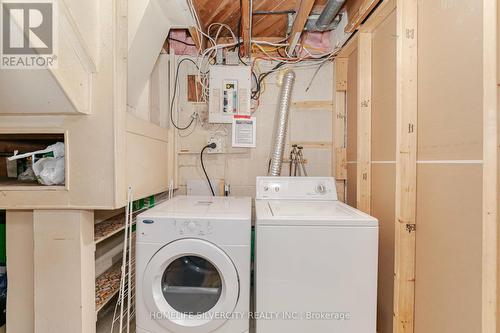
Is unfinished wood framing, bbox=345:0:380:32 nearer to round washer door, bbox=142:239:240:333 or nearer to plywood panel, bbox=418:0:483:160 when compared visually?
plywood panel, bbox=418:0:483:160

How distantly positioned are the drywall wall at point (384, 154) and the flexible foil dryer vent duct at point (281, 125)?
756mm

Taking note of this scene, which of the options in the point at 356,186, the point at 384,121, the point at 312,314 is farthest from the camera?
the point at 356,186

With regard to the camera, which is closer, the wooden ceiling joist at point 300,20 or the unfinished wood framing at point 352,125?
the wooden ceiling joist at point 300,20

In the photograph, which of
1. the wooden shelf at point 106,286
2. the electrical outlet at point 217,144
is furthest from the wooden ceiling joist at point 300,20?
the wooden shelf at point 106,286

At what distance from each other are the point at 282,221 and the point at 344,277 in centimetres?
44

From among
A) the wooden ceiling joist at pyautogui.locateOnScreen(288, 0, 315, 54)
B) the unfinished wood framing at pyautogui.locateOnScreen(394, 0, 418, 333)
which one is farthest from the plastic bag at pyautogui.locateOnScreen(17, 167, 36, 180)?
the unfinished wood framing at pyautogui.locateOnScreen(394, 0, 418, 333)

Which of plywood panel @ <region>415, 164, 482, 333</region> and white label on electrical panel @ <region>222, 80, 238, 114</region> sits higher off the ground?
white label on electrical panel @ <region>222, 80, 238, 114</region>

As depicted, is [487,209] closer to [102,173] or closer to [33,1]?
[102,173]

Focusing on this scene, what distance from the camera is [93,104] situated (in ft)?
4.55

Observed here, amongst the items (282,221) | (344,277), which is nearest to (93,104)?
(282,221)

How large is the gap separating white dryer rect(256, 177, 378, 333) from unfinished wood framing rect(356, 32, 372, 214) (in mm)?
603

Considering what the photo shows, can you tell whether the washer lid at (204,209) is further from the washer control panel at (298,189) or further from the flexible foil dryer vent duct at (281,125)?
the flexible foil dryer vent duct at (281,125)

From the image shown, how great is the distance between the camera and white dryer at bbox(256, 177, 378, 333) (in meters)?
1.40

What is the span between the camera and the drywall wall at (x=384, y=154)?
5.27ft
